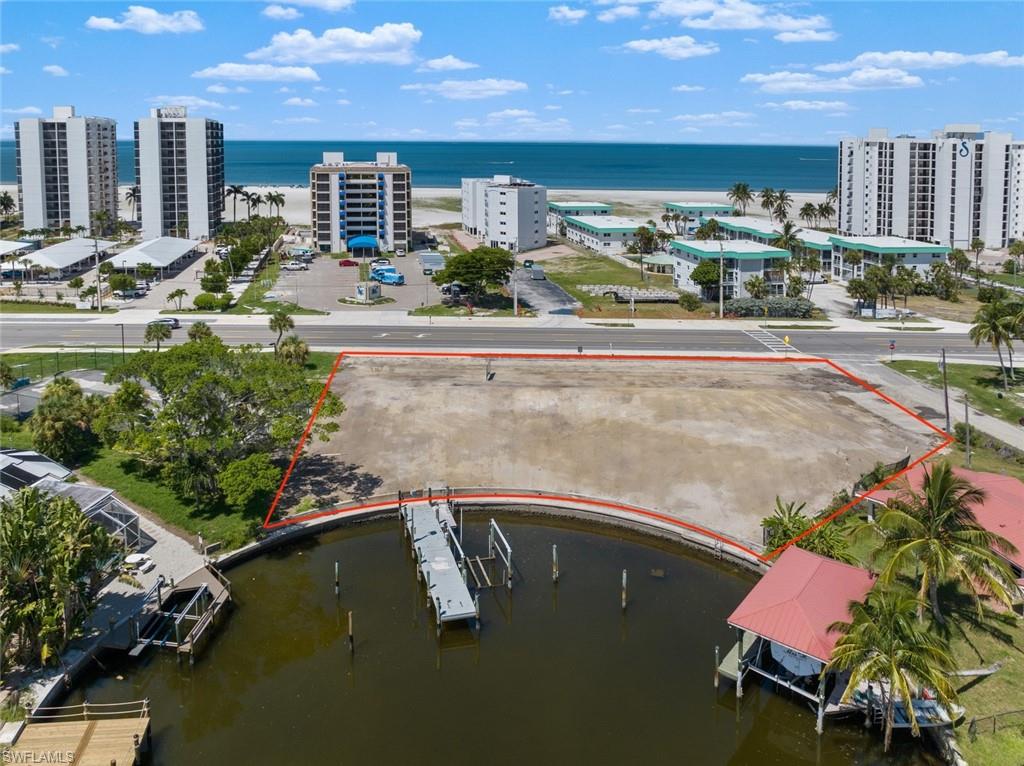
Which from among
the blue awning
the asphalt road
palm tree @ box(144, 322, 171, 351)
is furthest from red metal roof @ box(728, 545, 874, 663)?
the blue awning

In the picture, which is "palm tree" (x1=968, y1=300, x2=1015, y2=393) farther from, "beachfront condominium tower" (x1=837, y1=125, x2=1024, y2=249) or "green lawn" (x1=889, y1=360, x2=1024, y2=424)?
"beachfront condominium tower" (x1=837, y1=125, x2=1024, y2=249)

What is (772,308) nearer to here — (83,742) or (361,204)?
(361,204)

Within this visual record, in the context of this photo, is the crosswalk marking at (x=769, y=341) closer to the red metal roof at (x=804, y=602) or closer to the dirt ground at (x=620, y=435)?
the dirt ground at (x=620, y=435)

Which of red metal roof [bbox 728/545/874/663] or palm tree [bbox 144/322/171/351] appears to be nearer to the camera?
red metal roof [bbox 728/545/874/663]

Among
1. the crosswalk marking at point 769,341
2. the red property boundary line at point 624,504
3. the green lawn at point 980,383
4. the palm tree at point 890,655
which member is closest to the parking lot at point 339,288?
the red property boundary line at point 624,504

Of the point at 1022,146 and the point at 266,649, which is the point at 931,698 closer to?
the point at 266,649

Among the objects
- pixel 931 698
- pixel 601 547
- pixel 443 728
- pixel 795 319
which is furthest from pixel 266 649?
pixel 795 319


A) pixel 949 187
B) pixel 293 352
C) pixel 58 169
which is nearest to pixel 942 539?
pixel 293 352
